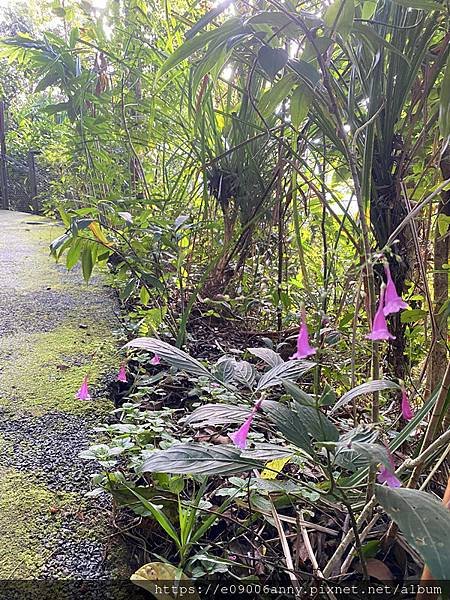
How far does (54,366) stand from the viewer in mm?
1118

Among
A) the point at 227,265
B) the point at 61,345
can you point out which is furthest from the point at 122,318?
the point at 227,265

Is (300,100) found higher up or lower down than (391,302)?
higher up

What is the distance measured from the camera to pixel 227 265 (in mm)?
1461

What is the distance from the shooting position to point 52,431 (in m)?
0.84

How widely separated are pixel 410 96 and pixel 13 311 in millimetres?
1330

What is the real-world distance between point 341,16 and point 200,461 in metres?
0.44

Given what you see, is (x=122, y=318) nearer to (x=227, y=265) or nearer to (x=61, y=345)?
(x=61, y=345)

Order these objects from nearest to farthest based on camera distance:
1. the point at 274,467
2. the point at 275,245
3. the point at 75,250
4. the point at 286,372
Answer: the point at 286,372 → the point at 274,467 → the point at 75,250 → the point at 275,245

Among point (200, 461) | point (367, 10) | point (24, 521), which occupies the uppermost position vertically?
point (367, 10)

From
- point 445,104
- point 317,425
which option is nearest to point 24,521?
point 317,425

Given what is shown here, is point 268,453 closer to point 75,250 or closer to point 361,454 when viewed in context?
point 361,454

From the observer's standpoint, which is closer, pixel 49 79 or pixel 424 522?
pixel 424 522

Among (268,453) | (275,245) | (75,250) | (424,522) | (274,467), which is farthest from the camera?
(275,245)

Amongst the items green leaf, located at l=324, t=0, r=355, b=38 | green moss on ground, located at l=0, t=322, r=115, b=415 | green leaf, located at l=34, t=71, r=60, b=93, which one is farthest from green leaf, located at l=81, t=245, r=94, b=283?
green leaf, located at l=34, t=71, r=60, b=93
